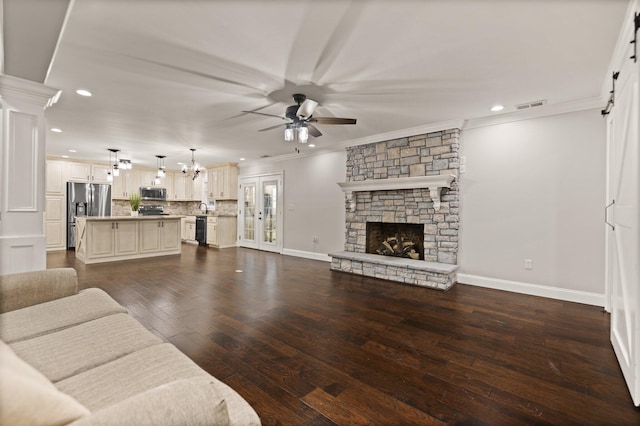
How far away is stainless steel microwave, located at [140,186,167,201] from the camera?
29.9ft

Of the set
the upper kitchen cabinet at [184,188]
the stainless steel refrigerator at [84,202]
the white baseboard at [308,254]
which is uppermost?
the upper kitchen cabinet at [184,188]

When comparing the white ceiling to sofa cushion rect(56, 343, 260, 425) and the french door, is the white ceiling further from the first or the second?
the french door

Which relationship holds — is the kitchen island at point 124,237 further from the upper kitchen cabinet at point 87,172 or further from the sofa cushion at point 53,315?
the sofa cushion at point 53,315

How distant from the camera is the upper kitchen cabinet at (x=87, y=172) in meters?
7.77

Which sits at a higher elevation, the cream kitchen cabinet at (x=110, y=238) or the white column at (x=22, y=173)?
the white column at (x=22, y=173)

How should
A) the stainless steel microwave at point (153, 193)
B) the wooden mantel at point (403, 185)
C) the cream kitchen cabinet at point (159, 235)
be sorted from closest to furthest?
the wooden mantel at point (403, 185)
the cream kitchen cabinet at point (159, 235)
the stainless steel microwave at point (153, 193)

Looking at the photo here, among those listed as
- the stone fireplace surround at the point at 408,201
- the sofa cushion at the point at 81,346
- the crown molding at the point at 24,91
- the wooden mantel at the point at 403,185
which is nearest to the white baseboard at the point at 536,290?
the stone fireplace surround at the point at 408,201

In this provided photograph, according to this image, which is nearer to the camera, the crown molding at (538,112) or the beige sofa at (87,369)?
the beige sofa at (87,369)

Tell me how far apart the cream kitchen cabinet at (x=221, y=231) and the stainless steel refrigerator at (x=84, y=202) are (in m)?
2.88

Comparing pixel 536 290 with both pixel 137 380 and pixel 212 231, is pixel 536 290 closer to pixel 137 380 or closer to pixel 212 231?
pixel 137 380

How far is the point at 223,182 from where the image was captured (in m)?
8.78

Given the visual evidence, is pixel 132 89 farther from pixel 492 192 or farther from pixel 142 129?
pixel 492 192

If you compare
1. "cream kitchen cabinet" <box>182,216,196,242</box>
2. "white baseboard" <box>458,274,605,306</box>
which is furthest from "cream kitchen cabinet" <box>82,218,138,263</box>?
"white baseboard" <box>458,274,605,306</box>

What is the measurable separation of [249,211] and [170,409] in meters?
7.84
